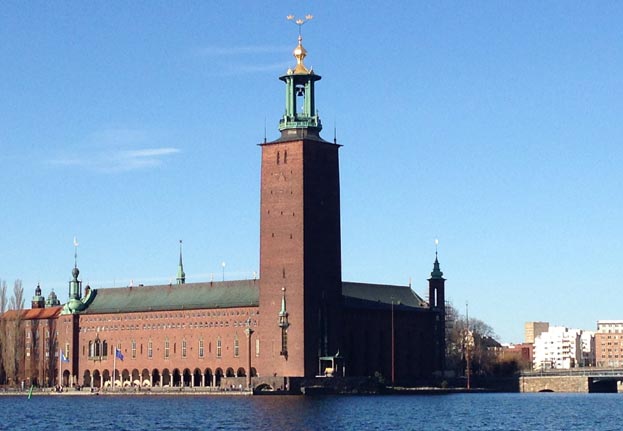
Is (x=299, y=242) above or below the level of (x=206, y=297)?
above

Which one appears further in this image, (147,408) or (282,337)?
(282,337)

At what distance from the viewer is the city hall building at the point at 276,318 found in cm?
11906

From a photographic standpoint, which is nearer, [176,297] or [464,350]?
[176,297]

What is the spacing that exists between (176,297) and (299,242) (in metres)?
21.1

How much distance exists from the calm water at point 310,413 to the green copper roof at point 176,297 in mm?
15344

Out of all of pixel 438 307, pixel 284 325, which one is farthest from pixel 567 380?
pixel 284 325

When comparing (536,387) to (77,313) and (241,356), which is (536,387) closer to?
(241,356)

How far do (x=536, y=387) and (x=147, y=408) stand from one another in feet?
187

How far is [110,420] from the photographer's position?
82.9 meters

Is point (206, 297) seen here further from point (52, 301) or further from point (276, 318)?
point (52, 301)

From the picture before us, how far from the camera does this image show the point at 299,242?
4660 inches

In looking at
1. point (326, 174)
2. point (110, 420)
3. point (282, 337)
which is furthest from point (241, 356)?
point (110, 420)

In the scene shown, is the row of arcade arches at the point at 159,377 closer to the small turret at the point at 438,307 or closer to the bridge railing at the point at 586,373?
the small turret at the point at 438,307

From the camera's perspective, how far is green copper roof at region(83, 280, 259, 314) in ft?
426
